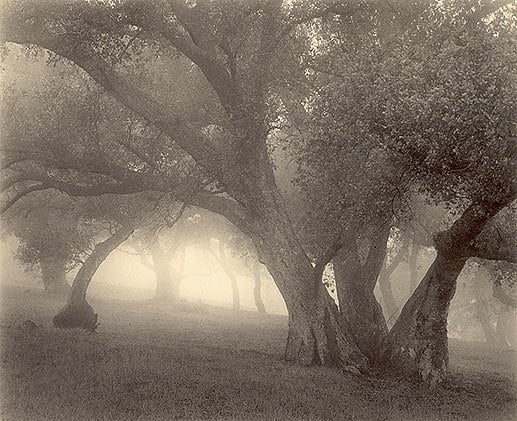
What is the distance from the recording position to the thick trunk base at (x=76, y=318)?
2548 cm

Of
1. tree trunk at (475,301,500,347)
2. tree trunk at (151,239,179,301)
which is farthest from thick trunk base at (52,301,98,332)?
tree trunk at (475,301,500,347)

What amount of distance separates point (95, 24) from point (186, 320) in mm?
25083

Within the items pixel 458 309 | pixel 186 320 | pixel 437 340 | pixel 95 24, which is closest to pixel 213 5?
pixel 95 24

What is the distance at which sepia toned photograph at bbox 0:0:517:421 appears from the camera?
11.7 metres

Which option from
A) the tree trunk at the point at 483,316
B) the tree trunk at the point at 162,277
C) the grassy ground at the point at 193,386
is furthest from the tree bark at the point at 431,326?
the tree trunk at the point at 162,277

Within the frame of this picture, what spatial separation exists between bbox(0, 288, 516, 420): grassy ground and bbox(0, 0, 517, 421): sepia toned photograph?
0.09m

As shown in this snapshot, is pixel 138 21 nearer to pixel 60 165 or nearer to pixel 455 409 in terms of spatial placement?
pixel 60 165

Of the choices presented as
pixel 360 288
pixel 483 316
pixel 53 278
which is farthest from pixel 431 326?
pixel 483 316

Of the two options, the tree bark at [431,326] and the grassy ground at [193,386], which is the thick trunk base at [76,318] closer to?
the grassy ground at [193,386]

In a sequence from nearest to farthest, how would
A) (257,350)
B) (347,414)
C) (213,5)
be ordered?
1. (347,414)
2. (213,5)
3. (257,350)

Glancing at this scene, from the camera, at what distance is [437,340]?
17562 millimetres

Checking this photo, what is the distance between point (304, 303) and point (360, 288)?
4.30m

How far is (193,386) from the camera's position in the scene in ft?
44.9

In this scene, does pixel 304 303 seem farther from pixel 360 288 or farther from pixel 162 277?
pixel 162 277
